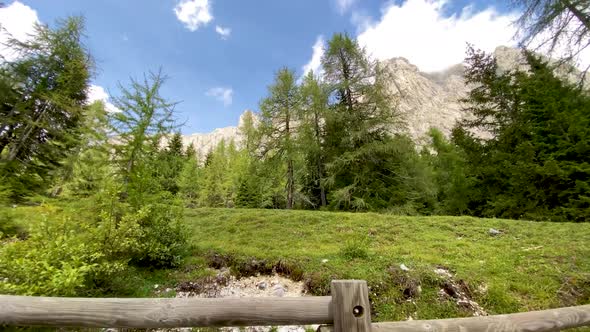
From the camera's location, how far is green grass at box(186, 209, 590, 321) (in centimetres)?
500

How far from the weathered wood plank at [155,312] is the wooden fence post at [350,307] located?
3.2 inches

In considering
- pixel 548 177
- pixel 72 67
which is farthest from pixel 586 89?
pixel 72 67

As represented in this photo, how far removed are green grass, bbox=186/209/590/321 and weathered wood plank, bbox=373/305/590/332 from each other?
238cm

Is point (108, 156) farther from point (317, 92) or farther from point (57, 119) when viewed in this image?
point (317, 92)

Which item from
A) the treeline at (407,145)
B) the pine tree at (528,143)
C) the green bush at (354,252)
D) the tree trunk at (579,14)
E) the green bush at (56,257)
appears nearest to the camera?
the green bush at (56,257)

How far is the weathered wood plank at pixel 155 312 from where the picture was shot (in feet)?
6.10

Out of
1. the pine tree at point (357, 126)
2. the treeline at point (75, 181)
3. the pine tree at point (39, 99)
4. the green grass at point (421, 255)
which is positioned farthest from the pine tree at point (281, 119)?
the pine tree at point (39, 99)

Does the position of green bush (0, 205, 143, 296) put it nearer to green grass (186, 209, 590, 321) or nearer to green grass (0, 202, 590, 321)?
green grass (0, 202, 590, 321)

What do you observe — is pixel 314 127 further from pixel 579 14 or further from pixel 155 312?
pixel 155 312

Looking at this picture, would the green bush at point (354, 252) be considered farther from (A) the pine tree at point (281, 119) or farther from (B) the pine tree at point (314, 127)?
(A) the pine tree at point (281, 119)

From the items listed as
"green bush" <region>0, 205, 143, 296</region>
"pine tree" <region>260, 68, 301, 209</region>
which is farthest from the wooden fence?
"pine tree" <region>260, 68, 301, 209</region>

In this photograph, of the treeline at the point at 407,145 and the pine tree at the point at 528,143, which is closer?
the pine tree at the point at 528,143

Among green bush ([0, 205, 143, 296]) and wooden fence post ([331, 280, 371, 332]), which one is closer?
wooden fence post ([331, 280, 371, 332])

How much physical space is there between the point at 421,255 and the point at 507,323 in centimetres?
474
